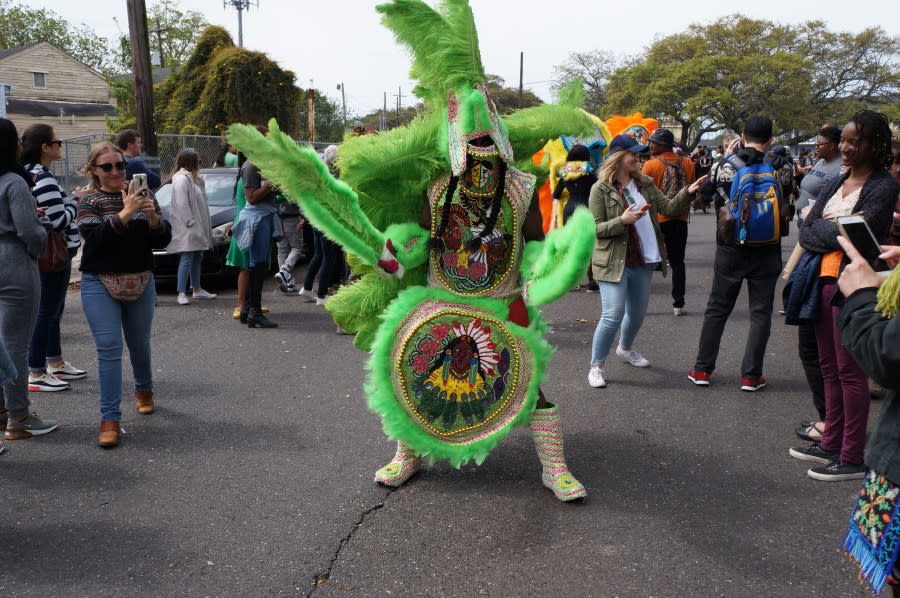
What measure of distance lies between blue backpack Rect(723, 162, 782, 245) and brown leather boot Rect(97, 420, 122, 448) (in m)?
4.24

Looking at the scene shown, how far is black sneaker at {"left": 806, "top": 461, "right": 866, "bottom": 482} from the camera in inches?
152

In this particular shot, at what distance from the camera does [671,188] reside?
27.8ft

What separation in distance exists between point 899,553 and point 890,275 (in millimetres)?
740

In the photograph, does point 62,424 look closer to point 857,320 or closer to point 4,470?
point 4,470

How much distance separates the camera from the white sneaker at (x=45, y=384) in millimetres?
5359

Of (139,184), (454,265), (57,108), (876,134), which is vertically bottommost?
(454,265)

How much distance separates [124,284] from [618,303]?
3.39 m

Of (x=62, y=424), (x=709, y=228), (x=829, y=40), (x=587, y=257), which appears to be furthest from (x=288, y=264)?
(x=829, y=40)

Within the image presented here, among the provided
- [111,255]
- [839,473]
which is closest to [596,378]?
[839,473]

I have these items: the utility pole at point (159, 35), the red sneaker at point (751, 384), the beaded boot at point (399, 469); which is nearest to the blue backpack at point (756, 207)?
the red sneaker at point (751, 384)

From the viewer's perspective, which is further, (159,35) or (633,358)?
(159,35)

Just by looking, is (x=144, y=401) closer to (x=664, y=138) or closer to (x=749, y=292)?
(x=749, y=292)

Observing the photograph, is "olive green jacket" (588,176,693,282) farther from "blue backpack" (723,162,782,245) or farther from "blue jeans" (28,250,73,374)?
"blue jeans" (28,250,73,374)

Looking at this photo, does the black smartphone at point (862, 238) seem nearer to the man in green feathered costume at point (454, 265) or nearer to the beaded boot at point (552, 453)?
the man in green feathered costume at point (454, 265)
